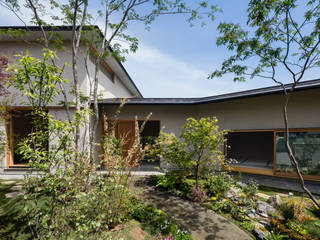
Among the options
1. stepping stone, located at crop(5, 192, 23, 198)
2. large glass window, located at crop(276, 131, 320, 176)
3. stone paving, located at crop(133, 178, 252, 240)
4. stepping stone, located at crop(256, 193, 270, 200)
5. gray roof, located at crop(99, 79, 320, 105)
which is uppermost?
gray roof, located at crop(99, 79, 320, 105)

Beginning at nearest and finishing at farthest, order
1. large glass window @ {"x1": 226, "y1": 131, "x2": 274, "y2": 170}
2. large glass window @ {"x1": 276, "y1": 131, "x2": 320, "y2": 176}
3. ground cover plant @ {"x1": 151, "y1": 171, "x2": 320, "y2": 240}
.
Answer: ground cover plant @ {"x1": 151, "y1": 171, "x2": 320, "y2": 240} → large glass window @ {"x1": 276, "y1": 131, "x2": 320, "y2": 176} → large glass window @ {"x1": 226, "y1": 131, "x2": 274, "y2": 170}

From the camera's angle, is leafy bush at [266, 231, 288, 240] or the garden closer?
leafy bush at [266, 231, 288, 240]

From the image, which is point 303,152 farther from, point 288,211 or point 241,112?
point 288,211

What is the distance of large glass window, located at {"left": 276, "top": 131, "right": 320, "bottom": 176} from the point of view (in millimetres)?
5508

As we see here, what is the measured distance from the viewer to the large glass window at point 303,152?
18.1 feet

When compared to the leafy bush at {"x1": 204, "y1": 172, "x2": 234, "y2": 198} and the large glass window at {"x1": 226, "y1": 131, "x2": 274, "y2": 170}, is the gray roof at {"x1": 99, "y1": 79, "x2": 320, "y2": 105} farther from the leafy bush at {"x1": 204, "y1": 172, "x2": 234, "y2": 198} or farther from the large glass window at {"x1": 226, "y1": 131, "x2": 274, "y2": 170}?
the large glass window at {"x1": 226, "y1": 131, "x2": 274, "y2": 170}

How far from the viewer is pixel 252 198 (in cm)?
426

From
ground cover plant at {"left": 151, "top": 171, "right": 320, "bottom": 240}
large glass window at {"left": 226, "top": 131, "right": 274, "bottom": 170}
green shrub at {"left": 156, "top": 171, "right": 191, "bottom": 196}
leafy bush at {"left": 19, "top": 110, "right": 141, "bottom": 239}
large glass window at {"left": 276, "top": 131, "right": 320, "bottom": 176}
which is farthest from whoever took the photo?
large glass window at {"left": 226, "top": 131, "right": 274, "bottom": 170}

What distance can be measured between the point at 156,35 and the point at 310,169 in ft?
26.7

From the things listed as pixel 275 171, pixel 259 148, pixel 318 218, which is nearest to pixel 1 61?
pixel 318 218

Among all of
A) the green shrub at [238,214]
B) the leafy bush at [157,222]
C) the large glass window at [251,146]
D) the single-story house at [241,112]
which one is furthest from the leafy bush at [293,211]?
the large glass window at [251,146]

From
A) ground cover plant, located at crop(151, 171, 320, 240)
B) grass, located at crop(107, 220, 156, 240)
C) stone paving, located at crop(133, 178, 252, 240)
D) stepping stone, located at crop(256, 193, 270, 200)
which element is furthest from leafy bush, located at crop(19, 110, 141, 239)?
stepping stone, located at crop(256, 193, 270, 200)

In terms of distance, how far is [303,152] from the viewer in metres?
5.76

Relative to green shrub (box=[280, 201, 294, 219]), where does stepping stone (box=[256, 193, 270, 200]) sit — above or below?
below
